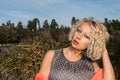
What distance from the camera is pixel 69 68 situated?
3.06m

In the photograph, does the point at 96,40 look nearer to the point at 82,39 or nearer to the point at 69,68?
the point at 82,39

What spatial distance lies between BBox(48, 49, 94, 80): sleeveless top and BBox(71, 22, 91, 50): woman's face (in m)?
0.13

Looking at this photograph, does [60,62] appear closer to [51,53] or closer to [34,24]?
[51,53]

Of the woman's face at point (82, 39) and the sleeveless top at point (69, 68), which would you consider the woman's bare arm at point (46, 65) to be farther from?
the woman's face at point (82, 39)

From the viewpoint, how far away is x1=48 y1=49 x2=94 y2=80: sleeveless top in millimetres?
3016

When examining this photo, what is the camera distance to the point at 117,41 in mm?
9148

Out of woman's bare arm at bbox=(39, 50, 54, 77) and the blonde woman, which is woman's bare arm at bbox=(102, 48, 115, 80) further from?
woman's bare arm at bbox=(39, 50, 54, 77)

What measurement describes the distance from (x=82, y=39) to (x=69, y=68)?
11.4 inches

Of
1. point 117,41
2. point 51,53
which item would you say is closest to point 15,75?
point 117,41

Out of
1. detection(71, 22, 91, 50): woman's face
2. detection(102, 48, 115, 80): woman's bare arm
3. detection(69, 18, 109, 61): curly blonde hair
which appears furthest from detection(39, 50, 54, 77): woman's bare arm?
detection(102, 48, 115, 80): woman's bare arm

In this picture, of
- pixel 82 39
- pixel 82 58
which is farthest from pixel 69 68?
pixel 82 39

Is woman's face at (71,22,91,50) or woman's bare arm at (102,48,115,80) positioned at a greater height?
woman's face at (71,22,91,50)

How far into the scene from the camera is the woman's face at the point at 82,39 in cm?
307

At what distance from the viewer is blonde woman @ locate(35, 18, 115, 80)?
3.03 m
